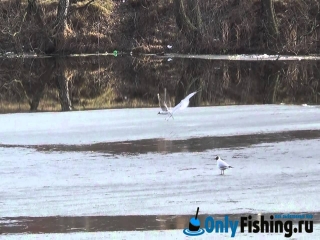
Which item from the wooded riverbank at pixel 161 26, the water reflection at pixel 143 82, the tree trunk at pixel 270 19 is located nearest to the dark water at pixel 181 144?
the water reflection at pixel 143 82

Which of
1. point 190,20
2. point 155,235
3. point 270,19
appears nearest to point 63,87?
point 190,20

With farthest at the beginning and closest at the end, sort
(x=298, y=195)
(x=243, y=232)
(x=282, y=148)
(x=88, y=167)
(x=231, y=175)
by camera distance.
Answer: (x=282, y=148)
(x=88, y=167)
(x=231, y=175)
(x=298, y=195)
(x=243, y=232)

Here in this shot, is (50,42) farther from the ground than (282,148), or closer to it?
farther from the ground

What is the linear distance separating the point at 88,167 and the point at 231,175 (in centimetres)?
148

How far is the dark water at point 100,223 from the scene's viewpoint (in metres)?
4.78

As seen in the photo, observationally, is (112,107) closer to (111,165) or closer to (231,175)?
(111,165)

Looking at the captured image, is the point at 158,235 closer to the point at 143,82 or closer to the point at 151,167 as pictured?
the point at 151,167

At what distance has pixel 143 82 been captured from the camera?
16.8 m

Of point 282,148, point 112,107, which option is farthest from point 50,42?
point 282,148

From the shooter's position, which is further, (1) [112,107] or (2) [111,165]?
(1) [112,107]

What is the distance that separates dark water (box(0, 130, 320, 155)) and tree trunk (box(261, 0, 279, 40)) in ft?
53.5

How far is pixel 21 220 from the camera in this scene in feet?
16.4

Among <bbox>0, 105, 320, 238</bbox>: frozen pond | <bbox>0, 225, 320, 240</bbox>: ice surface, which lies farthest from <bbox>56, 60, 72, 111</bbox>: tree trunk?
<bbox>0, 225, 320, 240</bbox>: ice surface

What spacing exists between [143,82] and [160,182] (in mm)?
10831
